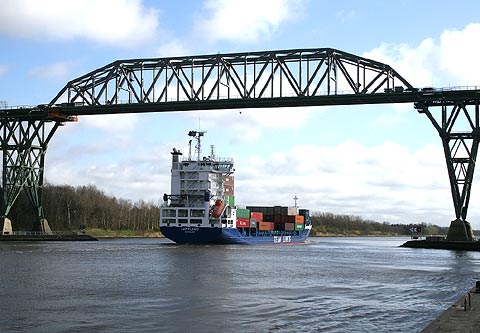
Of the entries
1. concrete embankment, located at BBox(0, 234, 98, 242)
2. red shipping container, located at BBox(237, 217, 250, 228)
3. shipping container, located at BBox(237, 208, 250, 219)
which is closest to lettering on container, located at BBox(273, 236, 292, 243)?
red shipping container, located at BBox(237, 217, 250, 228)

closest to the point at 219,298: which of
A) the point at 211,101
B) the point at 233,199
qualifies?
the point at 211,101

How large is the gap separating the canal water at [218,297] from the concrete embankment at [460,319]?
174cm

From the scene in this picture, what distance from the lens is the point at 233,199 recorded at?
88.4m

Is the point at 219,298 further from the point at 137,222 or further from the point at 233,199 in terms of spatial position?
the point at 137,222

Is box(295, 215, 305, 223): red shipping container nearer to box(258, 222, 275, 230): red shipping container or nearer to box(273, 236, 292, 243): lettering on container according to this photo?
box(273, 236, 292, 243): lettering on container

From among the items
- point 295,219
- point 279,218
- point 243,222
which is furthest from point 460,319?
point 295,219

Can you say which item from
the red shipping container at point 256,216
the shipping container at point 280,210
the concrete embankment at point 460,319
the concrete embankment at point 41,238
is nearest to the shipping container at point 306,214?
the shipping container at point 280,210

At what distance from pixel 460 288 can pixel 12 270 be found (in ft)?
82.8

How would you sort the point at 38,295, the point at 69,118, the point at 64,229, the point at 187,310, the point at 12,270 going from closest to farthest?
the point at 187,310 → the point at 38,295 → the point at 12,270 → the point at 69,118 → the point at 64,229

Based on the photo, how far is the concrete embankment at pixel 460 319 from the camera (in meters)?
17.5

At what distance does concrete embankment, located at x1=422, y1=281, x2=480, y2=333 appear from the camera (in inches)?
688

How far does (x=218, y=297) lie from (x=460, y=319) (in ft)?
40.3

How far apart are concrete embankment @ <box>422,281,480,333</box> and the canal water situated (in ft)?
5.72

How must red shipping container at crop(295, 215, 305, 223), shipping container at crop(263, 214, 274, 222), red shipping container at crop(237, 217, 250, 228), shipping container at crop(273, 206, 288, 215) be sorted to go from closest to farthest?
red shipping container at crop(237, 217, 250, 228) → shipping container at crop(263, 214, 274, 222) → shipping container at crop(273, 206, 288, 215) → red shipping container at crop(295, 215, 305, 223)
